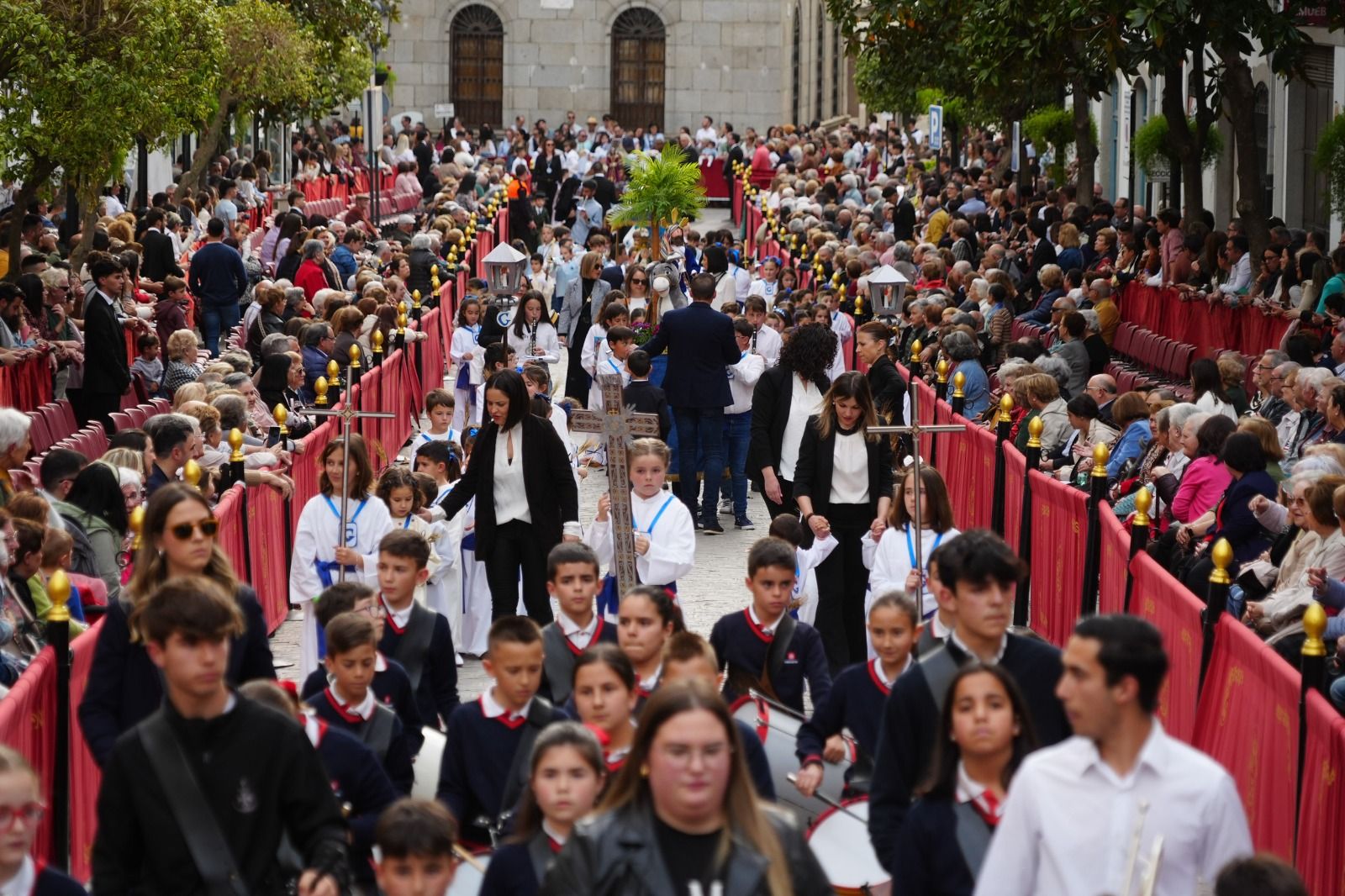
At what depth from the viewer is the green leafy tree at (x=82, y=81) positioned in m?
18.2

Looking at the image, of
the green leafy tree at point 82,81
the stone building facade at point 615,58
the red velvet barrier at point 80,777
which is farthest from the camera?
the stone building facade at point 615,58

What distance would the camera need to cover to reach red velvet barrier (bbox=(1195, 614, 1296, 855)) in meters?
7.75

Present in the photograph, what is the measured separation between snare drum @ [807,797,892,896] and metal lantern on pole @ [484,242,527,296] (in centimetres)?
1326

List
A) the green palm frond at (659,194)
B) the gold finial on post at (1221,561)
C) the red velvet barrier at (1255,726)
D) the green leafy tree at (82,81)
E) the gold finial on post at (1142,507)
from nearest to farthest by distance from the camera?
the red velvet barrier at (1255,726)
the gold finial on post at (1221,561)
the gold finial on post at (1142,507)
the green leafy tree at (82,81)
the green palm frond at (659,194)

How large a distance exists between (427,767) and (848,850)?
1.51 meters

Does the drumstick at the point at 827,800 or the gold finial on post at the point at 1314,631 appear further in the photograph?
the gold finial on post at the point at 1314,631

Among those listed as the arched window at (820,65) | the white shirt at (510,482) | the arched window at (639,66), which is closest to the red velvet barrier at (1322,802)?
the white shirt at (510,482)

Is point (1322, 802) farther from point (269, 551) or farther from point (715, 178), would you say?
point (715, 178)

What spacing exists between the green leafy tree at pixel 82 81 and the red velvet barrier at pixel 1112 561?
10.6 metres

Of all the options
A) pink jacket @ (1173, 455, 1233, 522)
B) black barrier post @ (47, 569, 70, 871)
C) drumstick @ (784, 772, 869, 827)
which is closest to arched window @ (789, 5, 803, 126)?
pink jacket @ (1173, 455, 1233, 522)

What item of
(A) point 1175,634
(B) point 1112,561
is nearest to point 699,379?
(B) point 1112,561

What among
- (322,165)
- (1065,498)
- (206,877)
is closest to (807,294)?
(1065,498)

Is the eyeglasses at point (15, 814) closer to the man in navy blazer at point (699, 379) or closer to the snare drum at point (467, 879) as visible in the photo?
the snare drum at point (467, 879)

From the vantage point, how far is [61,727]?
8070 mm
